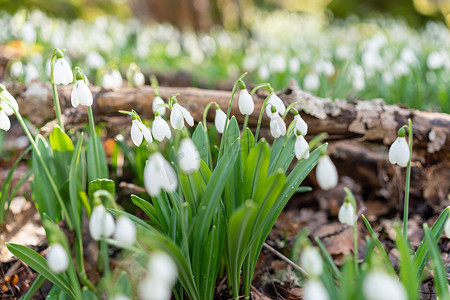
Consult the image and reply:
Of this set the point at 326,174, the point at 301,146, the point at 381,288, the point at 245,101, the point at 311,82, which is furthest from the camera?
the point at 311,82

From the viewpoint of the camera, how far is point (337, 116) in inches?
87.8

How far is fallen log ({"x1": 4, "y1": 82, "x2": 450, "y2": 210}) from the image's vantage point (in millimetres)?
2201

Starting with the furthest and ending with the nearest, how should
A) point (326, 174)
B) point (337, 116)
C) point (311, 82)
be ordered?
point (311, 82), point (337, 116), point (326, 174)

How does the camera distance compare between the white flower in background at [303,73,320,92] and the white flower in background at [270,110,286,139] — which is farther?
the white flower in background at [303,73,320,92]

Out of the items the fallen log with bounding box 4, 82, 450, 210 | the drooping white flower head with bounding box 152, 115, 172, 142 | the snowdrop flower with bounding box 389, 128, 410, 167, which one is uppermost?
the snowdrop flower with bounding box 389, 128, 410, 167

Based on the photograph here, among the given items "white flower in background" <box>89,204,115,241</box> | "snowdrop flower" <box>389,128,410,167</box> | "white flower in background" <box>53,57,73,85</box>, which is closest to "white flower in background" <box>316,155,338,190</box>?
"snowdrop flower" <box>389,128,410,167</box>

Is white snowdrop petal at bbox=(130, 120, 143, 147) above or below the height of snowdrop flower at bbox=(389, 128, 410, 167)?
below

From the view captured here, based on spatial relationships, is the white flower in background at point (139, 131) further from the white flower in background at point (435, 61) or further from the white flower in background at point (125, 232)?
the white flower in background at point (435, 61)

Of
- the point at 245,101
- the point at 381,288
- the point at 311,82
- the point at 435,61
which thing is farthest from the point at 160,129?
the point at 435,61

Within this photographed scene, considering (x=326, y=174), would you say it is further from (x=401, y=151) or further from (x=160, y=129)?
(x=160, y=129)

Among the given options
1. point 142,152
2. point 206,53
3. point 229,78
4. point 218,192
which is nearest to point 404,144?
point 218,192

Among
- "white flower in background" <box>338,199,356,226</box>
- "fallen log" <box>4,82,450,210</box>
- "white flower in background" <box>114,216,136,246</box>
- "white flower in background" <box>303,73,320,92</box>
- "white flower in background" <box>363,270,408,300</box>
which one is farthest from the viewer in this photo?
"white flower in background" <box>303,73,320,92</box>

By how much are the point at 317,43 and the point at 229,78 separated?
73.5 inches

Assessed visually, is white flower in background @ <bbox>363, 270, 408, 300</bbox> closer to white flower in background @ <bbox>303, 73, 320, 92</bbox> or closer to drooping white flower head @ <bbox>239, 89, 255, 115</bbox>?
drooping white flower head @ <bbox>239, 89, 255, 115</bbox>
